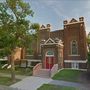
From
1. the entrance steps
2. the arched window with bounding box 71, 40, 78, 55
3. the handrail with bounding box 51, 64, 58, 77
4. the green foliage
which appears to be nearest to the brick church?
the arched window with bounding box 71, 40, 78, 55

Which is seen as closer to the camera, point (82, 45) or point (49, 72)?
point (49, 72)

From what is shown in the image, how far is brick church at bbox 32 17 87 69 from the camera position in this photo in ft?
100

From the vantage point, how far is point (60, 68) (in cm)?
3047

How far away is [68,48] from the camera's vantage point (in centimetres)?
3206

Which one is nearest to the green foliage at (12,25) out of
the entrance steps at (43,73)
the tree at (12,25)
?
the tree at (12,25)

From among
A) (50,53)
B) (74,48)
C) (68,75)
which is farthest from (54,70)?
(74,48)

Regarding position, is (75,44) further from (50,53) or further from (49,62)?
(49,62)

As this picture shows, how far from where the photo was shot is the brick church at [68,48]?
1203 inches

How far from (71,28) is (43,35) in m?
6.27

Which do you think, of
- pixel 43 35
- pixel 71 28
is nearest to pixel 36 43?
pixel 43 35

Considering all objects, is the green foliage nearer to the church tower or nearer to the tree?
the tree

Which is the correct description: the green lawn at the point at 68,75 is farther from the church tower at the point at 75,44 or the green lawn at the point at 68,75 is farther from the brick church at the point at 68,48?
the church tower at the point at 75,44


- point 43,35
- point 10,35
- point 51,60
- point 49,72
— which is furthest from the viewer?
point 43,35

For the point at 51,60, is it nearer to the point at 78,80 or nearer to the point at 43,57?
the point at 43,57
